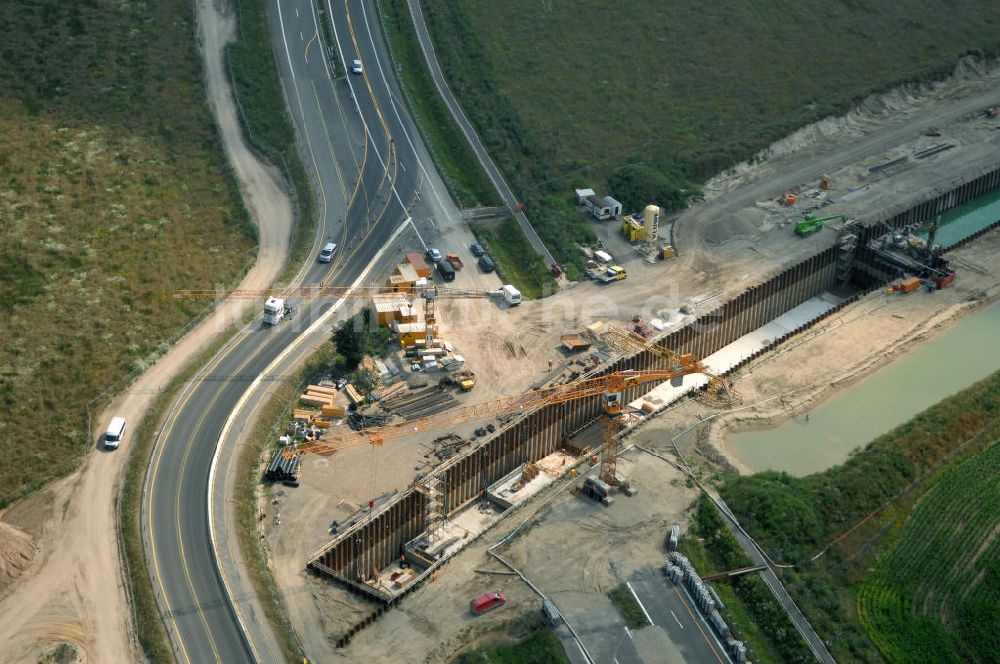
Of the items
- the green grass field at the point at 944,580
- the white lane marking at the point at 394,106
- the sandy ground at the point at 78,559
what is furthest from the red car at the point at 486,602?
the white lane marking at the point at 394,106

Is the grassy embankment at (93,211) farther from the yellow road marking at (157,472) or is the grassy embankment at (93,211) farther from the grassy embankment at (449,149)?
the grassy embankment at (449,149)

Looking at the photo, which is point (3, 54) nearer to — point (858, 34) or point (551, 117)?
point (551, 117)

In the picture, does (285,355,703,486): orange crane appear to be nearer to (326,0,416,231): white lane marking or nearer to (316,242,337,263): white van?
(316,242,337,263): white van

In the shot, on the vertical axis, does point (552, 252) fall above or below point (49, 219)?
below

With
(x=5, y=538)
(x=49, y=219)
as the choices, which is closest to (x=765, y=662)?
(x=5, y=538)

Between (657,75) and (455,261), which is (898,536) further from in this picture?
(657,75)

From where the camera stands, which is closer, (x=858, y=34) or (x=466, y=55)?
(x=466, y=55)

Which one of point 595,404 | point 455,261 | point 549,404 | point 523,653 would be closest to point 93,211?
point 455,261
